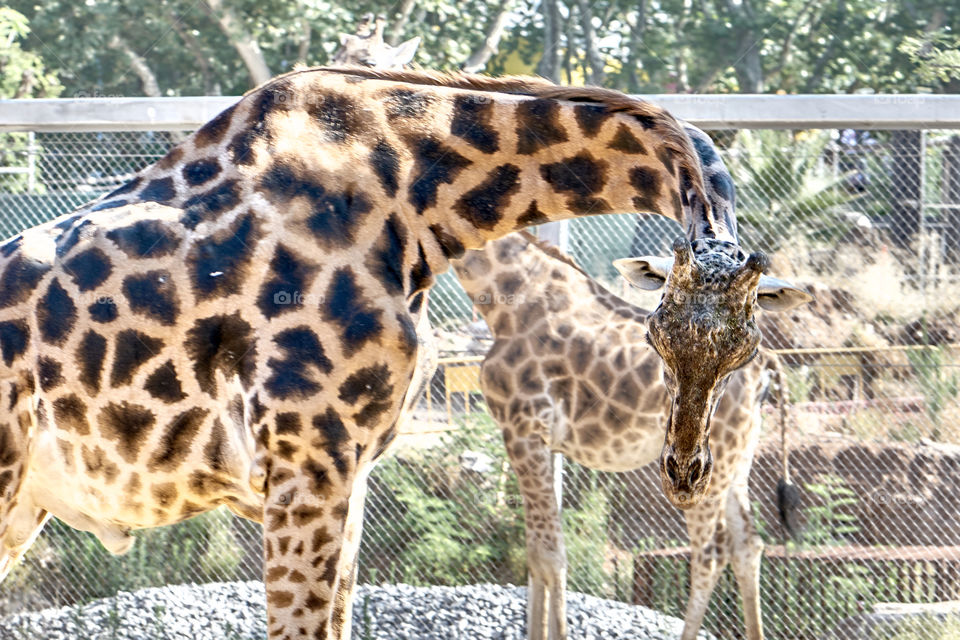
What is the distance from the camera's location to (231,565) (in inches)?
265

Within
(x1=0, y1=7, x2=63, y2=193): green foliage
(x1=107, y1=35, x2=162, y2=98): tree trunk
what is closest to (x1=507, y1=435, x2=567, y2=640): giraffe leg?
(x1=0, y1=7, x2=63, y2=193): green foliage

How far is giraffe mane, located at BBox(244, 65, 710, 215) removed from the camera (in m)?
2.70

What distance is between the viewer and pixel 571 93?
3.03 metres

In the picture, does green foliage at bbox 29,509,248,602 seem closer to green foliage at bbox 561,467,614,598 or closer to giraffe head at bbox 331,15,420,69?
green foliage at bbox 561,467,614,598

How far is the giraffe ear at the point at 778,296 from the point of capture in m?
2.51

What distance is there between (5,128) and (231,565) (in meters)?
3.02

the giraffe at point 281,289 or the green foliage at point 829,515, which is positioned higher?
the giraffe at point 281,289

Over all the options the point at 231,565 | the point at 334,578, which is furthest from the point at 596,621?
the point at 334,578

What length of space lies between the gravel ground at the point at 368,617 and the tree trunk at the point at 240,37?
13220 mm

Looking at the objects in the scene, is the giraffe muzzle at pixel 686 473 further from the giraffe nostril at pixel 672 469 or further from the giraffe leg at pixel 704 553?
the giraffe leg at pixel 704 553

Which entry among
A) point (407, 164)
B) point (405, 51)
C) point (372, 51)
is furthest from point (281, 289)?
point (405, 51)

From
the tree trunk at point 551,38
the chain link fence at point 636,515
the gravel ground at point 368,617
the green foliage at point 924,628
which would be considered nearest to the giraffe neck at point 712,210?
the gravel ground at point 368,617

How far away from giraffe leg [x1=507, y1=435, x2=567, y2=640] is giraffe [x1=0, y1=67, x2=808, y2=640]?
2.56m

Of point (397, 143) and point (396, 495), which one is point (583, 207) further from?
point (396, 495)
